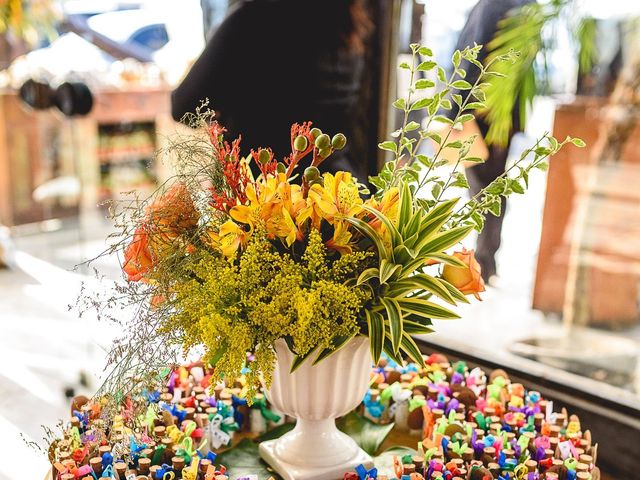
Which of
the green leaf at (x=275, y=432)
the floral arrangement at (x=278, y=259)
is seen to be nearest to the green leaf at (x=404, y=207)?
the floral arrangement at (x=278, y=259)

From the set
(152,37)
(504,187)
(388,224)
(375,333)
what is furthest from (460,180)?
(152,37)

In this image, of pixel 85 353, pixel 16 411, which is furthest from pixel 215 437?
pixel 85 353

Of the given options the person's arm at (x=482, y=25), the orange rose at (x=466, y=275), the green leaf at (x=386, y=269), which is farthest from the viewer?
the person's arm at (x=482, y=25)

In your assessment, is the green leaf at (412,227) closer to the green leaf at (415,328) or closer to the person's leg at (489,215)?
the green leaf at (415,328)

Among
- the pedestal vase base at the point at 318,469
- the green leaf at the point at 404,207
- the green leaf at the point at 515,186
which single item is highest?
the green leaf at the point at 515,186

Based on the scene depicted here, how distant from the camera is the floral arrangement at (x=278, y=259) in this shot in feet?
3.68

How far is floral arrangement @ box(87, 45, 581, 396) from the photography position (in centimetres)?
112

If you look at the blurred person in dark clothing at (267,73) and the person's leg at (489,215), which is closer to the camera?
the blurred person in dark clothing at (267,73)

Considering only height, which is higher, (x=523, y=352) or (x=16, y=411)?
(x=523, y=352)

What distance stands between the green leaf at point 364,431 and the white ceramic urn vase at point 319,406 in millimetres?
125

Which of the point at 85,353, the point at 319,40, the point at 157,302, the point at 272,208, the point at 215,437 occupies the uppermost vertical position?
the point at 319,40

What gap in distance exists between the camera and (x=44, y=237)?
540cm

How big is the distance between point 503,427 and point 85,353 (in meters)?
2.72

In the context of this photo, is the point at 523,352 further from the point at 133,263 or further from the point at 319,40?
the point at 133,263
